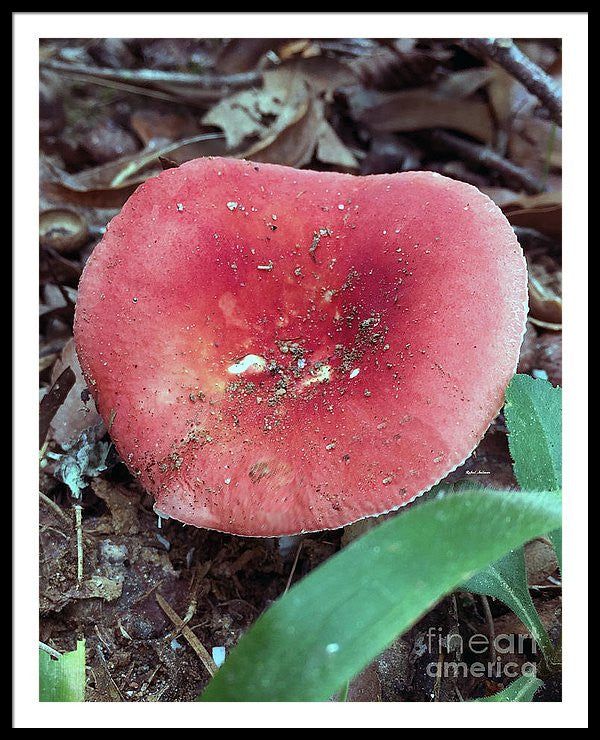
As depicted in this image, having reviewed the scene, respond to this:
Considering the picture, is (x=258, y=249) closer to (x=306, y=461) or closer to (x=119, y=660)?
(x=306, y=461)

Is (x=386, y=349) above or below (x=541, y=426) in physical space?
above

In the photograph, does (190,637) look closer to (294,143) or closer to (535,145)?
(294,143)

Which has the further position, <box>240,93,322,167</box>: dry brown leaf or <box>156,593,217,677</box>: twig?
<box>240,93,322,167</box>: dry brown leaf

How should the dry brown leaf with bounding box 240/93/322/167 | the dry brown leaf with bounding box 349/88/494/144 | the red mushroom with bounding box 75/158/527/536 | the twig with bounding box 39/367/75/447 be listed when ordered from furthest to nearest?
the dry brown leaf with bounding box 349/88/494/144 → the dry brown leaf with bounding box 240/93/322/167 → the twig with bounding box 39/367/75/447 → the red mushroom with bounding box 75/158/527/536

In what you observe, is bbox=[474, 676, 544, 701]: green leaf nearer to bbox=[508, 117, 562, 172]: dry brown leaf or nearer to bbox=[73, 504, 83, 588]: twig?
bbox=[73, 504, 83, 588]: twig

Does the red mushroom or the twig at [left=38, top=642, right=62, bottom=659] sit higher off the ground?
the red mushroom

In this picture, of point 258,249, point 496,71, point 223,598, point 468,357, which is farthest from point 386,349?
point 496,71

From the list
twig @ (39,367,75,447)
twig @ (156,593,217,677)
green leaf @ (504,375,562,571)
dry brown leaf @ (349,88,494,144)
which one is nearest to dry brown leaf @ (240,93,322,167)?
dry brown leaf @ (349,88,494,144)
